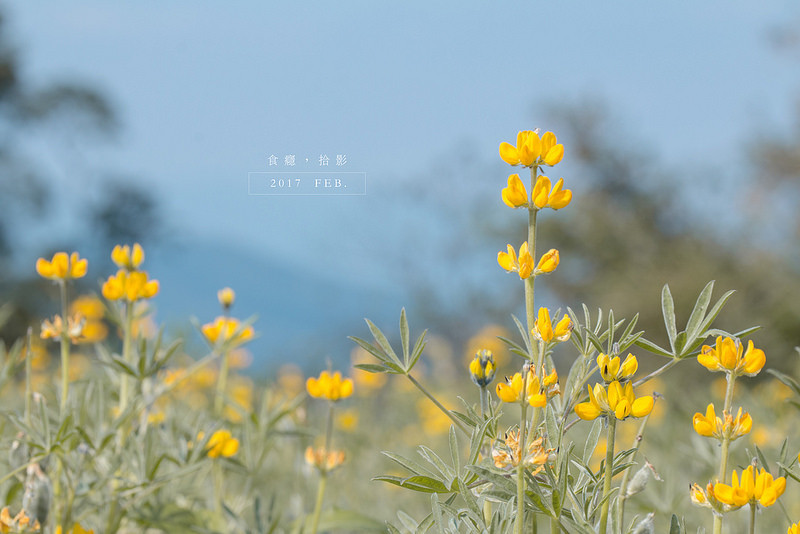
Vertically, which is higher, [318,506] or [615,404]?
[615,404]

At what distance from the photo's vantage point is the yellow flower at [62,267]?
100cm

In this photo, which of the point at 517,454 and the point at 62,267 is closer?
the point at 517,454

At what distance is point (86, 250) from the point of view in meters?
13.5

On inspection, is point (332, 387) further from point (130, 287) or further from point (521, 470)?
point (521, 470)

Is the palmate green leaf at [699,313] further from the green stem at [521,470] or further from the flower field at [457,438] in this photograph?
the green stem at [521,470]

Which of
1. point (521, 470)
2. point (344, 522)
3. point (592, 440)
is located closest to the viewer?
point (521, 470)

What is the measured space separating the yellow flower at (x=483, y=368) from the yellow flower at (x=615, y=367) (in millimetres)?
103

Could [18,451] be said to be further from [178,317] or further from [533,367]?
[178,317]

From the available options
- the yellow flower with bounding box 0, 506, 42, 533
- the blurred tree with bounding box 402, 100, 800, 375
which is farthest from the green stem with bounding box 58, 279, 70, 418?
the blurred tree with bounding box 402, 100, 800, 375

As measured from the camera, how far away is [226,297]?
125cm

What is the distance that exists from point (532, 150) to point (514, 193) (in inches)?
1.6

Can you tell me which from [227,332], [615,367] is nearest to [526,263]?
[615,367]

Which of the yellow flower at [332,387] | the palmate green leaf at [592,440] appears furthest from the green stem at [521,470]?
the yellow flower at [332,387]

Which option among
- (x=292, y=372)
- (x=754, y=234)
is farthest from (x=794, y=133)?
(x=292, y=372)
